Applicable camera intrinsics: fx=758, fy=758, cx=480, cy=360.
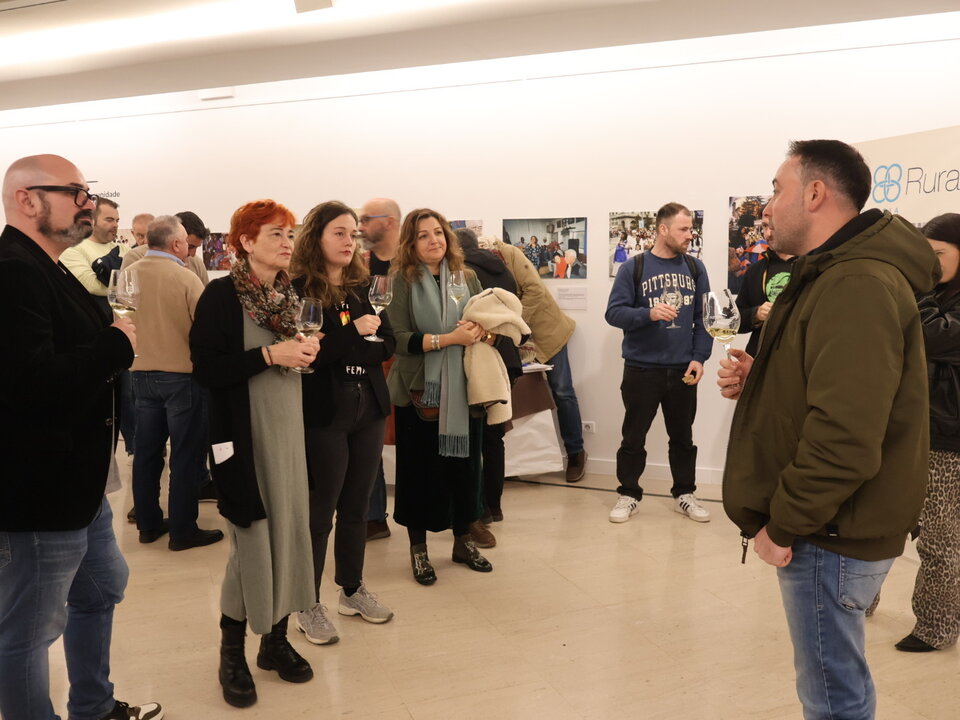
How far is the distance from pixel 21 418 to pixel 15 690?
0.76m

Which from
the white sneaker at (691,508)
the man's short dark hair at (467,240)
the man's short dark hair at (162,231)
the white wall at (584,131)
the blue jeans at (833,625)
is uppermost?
the white wall at (584,131)

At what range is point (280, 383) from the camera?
2727 millimetres

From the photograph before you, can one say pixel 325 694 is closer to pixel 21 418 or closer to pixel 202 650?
pixel 202 650

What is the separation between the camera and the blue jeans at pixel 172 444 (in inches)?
176

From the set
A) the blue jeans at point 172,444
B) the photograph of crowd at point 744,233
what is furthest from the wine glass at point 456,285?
the photograph of crowd at point 744,233

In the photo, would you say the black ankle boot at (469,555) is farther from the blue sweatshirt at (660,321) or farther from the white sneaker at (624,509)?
the blue sweatshirt at (660,321)

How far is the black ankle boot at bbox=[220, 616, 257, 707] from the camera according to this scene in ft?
9.16

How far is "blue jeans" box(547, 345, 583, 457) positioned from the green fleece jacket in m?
3.95

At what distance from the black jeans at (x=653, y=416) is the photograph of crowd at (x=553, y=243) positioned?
133cm

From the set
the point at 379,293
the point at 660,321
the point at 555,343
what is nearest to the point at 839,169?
the point at 379,293

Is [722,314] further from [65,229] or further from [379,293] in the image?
[65,229]

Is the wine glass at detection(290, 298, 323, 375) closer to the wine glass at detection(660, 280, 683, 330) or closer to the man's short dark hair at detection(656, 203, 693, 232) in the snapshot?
the wine glass at detection(660, 280, 683, 330)

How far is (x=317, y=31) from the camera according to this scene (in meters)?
6.05

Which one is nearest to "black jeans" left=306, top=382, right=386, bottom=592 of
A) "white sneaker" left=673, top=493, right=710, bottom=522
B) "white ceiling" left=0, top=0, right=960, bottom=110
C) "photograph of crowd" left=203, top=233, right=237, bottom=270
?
"white sneaker" left=673, top=493, right=710, bottom=522
